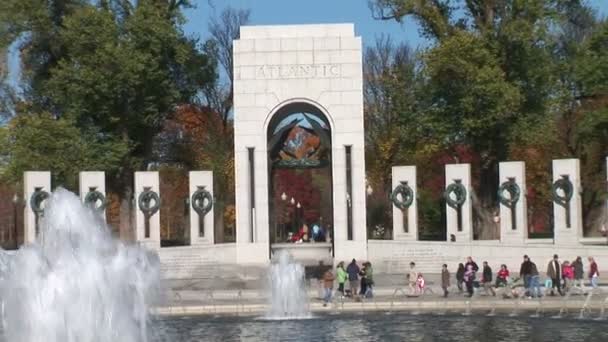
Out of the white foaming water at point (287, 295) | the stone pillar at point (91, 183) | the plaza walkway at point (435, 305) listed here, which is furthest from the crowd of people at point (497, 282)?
the stone pillar at point (91, 183)

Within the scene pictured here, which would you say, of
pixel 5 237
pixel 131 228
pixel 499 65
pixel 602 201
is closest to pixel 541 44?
pixel 499 65

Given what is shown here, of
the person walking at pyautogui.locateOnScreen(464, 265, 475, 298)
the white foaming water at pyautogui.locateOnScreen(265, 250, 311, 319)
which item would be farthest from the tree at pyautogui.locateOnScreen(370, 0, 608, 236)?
the white foaming water at pyautogui.locateOnScreen(265, 250, 311, 319)

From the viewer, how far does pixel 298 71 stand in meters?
50.2

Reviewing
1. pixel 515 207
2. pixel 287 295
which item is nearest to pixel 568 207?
pixel 515 207

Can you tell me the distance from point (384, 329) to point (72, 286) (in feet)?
36.5

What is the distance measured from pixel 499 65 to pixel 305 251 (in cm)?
1217

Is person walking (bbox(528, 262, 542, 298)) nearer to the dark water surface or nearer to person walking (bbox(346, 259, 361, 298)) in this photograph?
the dark water surface

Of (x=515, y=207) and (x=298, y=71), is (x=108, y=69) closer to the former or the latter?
(x=298, y=71)

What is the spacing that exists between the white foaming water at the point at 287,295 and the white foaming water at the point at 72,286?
44.1 ft

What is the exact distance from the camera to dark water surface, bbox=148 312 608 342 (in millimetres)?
26781

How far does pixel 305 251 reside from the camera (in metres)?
51.1

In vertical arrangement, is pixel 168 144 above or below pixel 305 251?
above

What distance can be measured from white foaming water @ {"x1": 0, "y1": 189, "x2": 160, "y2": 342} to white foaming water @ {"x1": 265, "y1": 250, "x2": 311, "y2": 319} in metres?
13.4

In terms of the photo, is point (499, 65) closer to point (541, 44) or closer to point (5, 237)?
point (541, 44)
